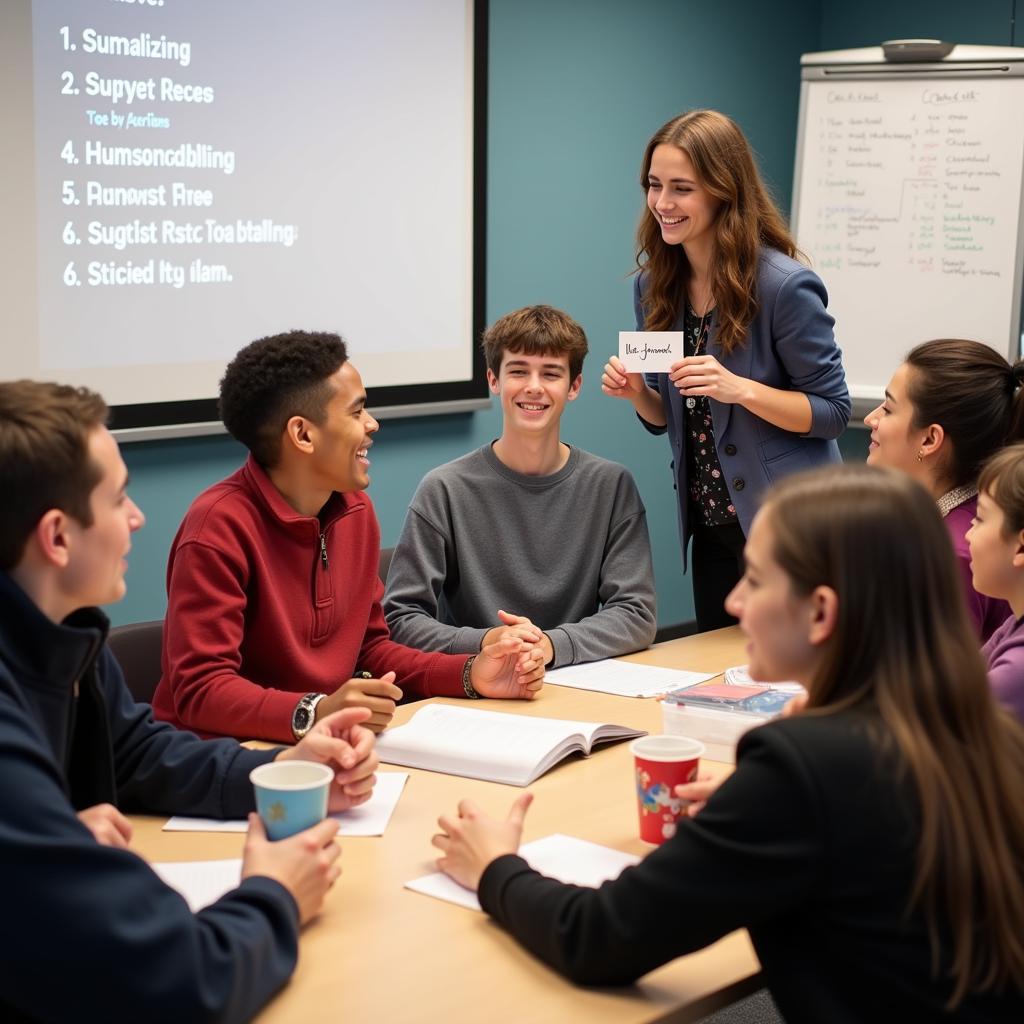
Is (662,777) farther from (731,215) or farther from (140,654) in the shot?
(731,215)

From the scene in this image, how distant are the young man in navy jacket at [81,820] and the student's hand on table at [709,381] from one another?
1.36 metres

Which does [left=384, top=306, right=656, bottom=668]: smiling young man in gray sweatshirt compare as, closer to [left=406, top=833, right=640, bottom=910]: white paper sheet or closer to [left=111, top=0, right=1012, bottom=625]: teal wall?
[left=406, top=833, right=640, bottom=910]: white paper sheet

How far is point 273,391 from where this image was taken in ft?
7.54

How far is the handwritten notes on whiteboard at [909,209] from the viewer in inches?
190

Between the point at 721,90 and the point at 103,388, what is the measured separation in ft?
9.84

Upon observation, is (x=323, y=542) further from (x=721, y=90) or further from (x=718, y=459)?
(x=721, y=90)

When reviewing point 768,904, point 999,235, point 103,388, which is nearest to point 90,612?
point 768,904

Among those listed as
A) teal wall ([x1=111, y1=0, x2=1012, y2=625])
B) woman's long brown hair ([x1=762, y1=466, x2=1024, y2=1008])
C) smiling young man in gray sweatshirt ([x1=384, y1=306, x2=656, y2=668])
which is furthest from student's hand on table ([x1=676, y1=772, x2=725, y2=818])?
teal wall ([x1=111, y1=0, x2=1012, y2=625])

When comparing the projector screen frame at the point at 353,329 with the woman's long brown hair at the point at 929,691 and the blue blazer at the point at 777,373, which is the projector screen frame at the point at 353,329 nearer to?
the blue blazer at the point at 777,373

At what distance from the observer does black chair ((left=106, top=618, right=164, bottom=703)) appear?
2.42 m

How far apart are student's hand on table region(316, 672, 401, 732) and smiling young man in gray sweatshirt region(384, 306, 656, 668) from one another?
0.76 metres

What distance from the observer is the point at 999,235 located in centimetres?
483

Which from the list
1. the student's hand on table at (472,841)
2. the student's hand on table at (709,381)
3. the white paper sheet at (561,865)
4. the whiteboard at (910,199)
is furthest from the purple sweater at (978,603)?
the whiteboard at (910,199)

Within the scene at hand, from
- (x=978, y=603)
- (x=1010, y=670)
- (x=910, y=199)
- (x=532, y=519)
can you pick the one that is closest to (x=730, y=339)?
(x=532, y=519)
